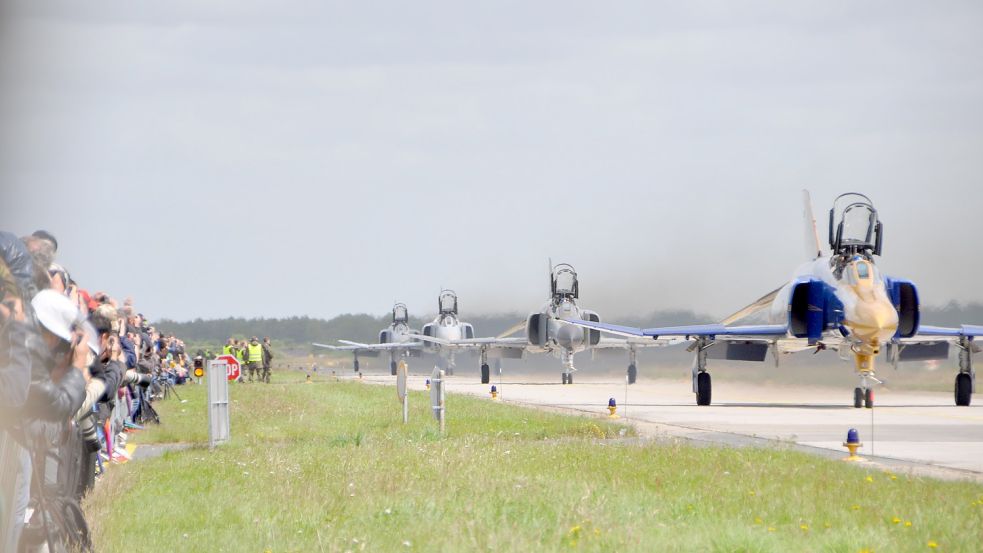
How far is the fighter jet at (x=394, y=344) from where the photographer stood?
248 feet

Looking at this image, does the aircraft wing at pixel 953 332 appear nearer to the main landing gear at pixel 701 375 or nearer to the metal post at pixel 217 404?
the main landing gear at pixel 701 375

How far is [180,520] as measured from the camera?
9281 millimetres

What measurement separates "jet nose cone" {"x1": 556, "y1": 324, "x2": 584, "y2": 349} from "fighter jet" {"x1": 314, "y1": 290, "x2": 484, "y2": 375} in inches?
353

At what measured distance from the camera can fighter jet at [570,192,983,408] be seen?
23766 mm

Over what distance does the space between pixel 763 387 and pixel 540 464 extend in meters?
20.6

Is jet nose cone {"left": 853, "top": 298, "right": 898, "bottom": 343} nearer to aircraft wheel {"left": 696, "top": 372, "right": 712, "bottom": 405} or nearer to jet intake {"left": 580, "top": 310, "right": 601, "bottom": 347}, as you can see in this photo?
aircraft wheel {"left": 696, "top": 372, "right": 712, "bottom": 405}

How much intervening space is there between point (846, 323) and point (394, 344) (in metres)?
53.1

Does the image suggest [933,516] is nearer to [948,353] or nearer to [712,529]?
[712,529]

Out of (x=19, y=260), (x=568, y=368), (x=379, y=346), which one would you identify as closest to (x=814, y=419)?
(x=19, y=260)

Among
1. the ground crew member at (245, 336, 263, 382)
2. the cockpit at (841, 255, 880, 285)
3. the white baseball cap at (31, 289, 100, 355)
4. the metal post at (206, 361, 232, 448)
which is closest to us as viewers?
the white baseball cap at (31, 289, 100, 355)

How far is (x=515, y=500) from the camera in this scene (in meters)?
9.70

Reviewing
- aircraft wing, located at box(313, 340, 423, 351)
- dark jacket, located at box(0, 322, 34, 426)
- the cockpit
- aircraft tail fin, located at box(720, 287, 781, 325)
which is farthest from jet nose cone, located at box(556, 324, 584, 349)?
dark jacket, located at box(0, 322, 34, 426)

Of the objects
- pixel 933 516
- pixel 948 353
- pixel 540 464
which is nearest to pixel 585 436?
pixel 540 464

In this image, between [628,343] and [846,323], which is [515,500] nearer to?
[846,323]
